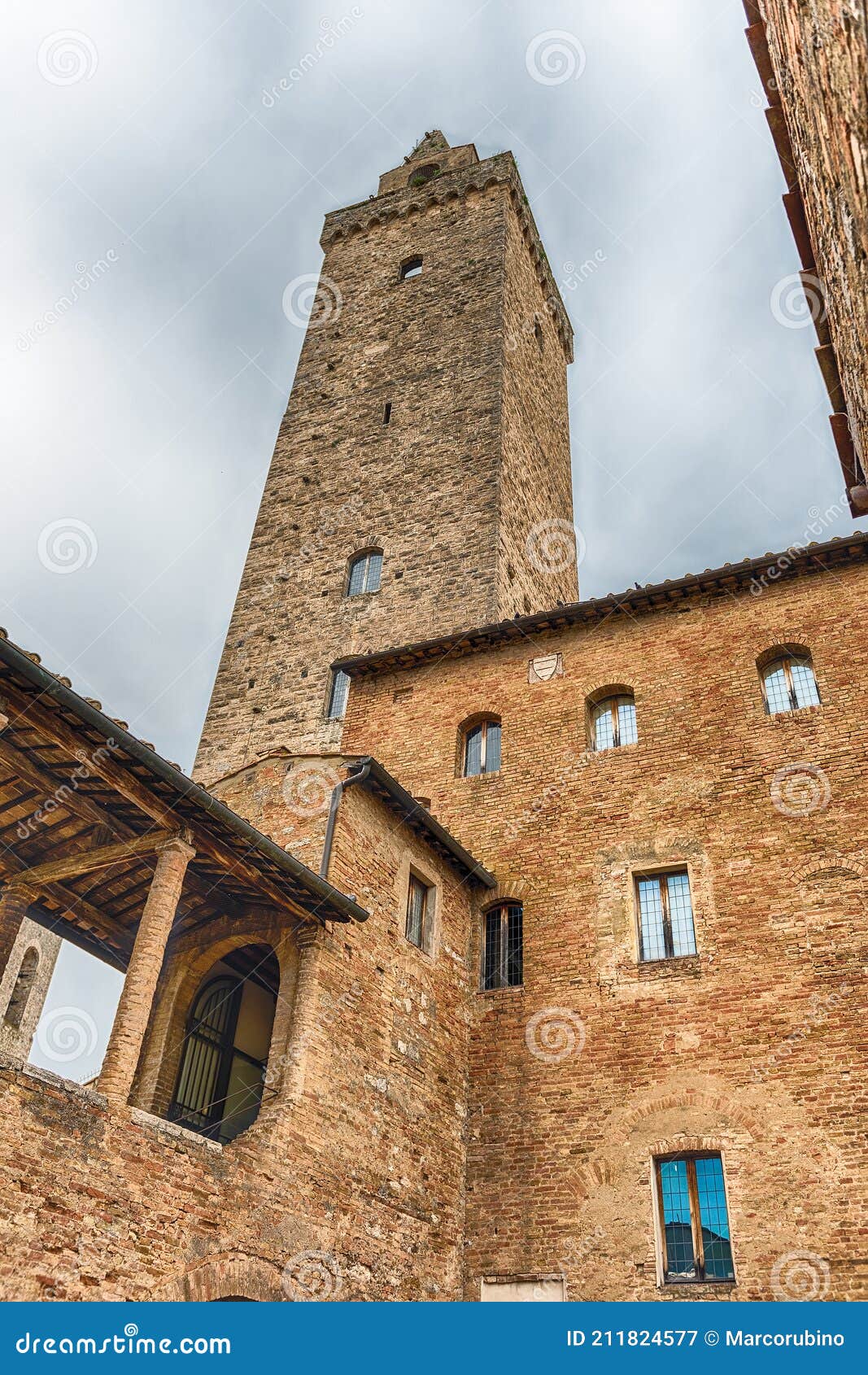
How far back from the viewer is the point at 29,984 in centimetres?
2127

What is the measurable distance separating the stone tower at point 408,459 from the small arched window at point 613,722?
5170 mm

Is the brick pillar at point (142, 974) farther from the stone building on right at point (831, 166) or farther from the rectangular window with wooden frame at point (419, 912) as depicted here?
the stone building on right at point (831, 166)

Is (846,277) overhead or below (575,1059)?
overhead

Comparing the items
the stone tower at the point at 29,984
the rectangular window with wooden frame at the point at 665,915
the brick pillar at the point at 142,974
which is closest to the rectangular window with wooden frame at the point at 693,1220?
the rectangular window with wooden frame at the point at 665,915

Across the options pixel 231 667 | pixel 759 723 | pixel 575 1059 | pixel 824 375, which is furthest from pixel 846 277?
pixel 231 667

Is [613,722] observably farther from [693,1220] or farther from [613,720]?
[693,1220]

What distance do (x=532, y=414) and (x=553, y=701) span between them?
1295 cm

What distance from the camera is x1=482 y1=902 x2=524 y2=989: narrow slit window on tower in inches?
548

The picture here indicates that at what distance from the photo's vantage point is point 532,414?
2647 centimetres

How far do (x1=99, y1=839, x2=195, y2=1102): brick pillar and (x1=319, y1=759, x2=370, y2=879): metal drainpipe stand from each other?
82.6 inches

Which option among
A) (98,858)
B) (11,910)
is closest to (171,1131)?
(98,858)

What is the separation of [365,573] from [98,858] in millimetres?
13258

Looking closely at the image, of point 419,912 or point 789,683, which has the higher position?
point 789,683

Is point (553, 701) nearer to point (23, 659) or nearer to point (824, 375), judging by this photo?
point (824, 375)
